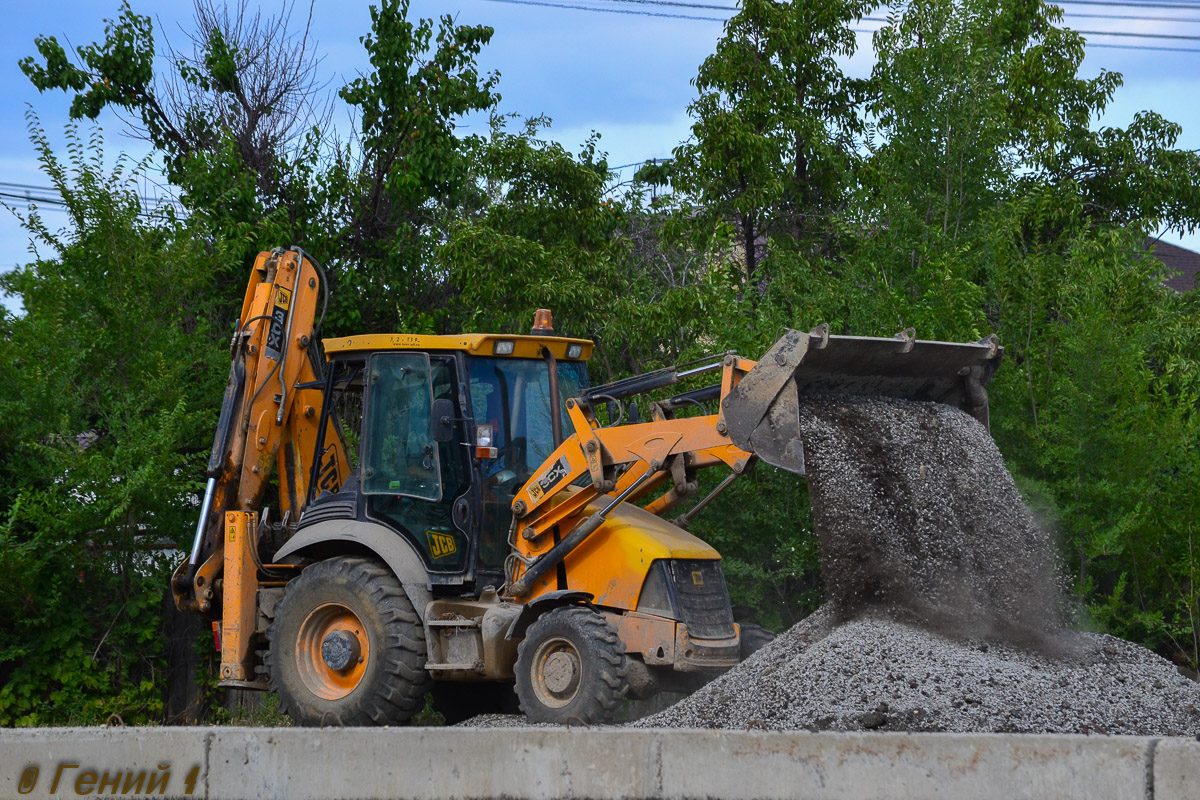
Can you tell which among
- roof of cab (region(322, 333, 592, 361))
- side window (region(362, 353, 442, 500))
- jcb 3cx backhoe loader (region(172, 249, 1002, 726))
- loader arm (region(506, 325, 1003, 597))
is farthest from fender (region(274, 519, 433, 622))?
roof of cab (region(322, 333, 592, 361))

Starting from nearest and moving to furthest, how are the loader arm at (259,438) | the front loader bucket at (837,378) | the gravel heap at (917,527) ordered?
the front loader bucket at (837,378), the gravel heap at (917,527), the loader arm at (259,438)

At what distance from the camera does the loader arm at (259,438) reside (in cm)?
830

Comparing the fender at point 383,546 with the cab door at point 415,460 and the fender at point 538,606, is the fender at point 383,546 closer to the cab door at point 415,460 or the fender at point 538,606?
the cab door at point 415,460

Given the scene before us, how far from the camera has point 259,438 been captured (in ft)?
28.0

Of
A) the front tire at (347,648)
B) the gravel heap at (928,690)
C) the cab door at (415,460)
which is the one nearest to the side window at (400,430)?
the cab door at (415,460)

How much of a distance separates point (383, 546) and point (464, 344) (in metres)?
1.38

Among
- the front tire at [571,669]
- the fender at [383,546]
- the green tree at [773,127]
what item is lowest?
the front tire at [571,669]

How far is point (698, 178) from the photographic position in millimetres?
15383

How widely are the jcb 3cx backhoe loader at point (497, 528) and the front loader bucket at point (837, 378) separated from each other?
13mm

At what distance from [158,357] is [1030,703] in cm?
730

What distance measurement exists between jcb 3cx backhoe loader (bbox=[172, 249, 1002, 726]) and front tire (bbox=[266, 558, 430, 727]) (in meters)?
0.01

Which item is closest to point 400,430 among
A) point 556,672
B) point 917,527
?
point 556,672

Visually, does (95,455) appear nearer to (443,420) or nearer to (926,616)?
(443,420)

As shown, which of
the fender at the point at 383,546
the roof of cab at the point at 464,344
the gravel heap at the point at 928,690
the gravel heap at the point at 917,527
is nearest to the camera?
the gravel heap at the point at 928,690
